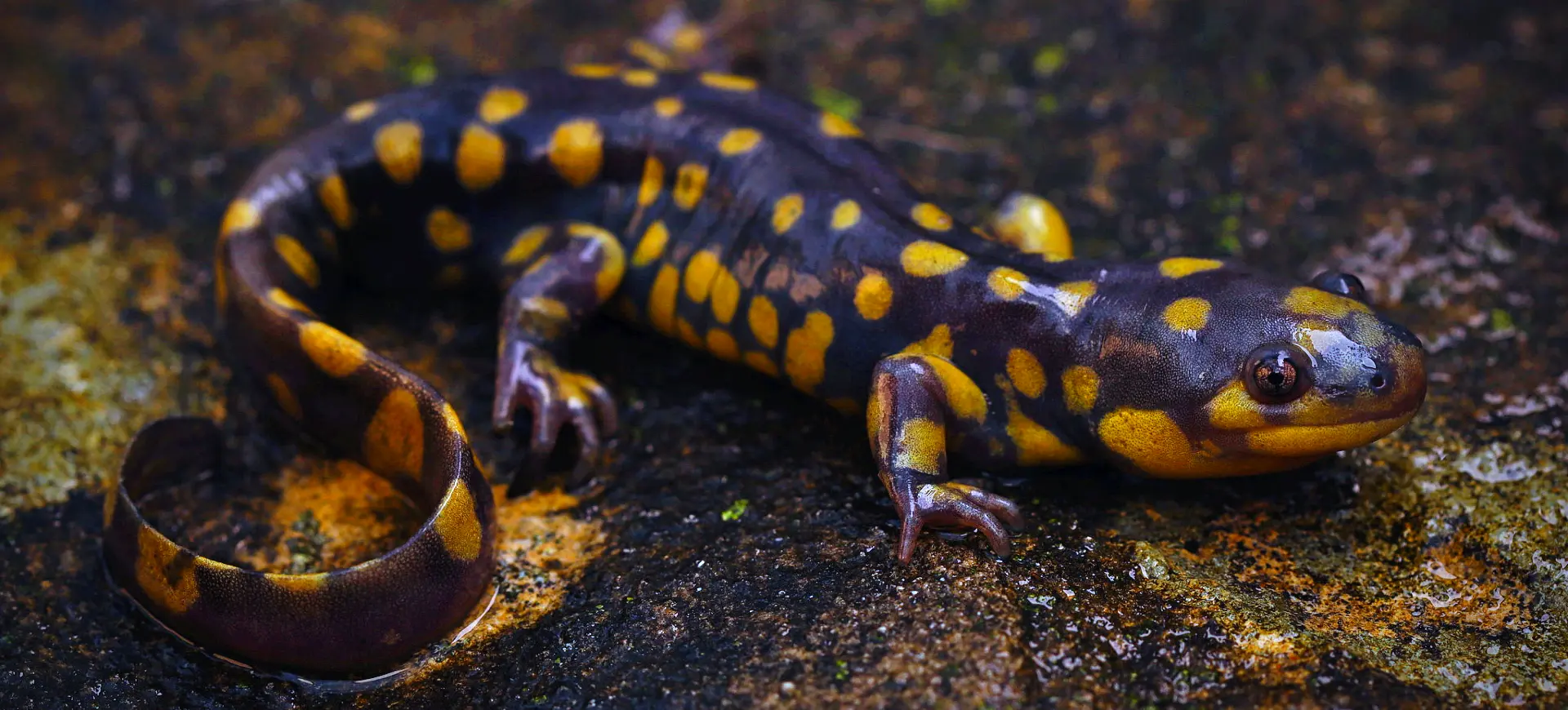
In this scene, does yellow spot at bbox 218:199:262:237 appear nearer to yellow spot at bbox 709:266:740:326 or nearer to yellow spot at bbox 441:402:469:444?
yellow spot at bbox 441:402:469:444

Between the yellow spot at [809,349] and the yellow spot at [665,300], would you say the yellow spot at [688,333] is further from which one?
the yellow spot at [809,349]

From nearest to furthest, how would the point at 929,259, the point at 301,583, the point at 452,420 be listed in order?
1. the point at 301,583
2. the point at 452,420
3. the point at 929,259

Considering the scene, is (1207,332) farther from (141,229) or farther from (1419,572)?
(141,229)

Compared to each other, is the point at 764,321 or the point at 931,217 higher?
the point at 931,217

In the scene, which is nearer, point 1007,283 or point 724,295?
point 1007,283

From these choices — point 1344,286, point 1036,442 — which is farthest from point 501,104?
point 1344,286

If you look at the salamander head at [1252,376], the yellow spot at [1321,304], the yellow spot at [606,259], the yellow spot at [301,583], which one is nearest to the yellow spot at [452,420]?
the yellow spot at [301,583]

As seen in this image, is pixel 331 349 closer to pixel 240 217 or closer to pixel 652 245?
pixel 240 217
